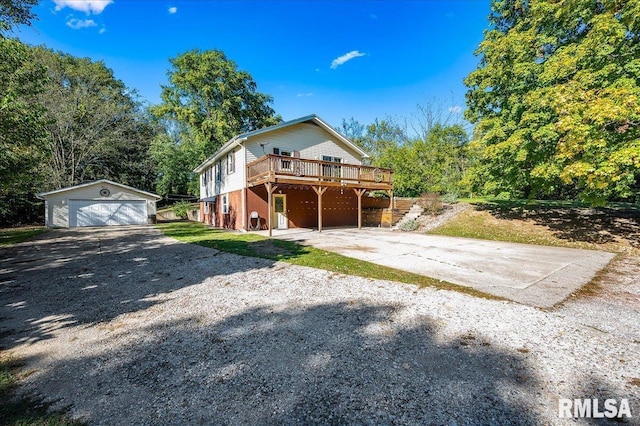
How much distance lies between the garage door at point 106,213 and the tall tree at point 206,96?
913 centimetres

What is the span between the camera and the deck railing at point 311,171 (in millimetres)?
12867

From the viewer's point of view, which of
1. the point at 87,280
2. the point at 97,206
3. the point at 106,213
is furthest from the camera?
the point at 106,213

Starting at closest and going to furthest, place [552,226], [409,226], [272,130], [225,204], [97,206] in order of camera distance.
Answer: [552,226], [409,226], [272,130], [225,204], [97,206]

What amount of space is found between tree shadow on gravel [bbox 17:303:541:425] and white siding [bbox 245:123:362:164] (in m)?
12.8

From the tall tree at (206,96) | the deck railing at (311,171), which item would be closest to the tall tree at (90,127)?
the tall tree at (206,96)

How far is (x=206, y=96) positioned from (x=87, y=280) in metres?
28.2

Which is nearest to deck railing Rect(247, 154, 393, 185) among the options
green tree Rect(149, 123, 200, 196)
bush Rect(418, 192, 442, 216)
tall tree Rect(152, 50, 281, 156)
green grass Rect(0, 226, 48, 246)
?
bush Rect(418, 192, 442, 216)

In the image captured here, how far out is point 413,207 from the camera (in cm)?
1686

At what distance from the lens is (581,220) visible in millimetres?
12156

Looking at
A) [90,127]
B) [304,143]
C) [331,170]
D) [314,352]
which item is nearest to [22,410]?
[314,352]

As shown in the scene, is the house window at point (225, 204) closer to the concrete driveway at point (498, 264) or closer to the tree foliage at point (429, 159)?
the concrete driveway at point (498, 264)

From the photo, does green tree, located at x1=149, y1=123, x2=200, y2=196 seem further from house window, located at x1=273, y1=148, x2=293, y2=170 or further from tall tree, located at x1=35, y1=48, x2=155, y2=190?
→ house window, located at x1=273, y1=148, x2=293, y2=170

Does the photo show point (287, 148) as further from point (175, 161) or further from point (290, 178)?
point (175, 161)

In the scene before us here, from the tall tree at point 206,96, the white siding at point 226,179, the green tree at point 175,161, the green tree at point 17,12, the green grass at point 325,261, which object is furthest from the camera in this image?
the tall tree at point 206,96
